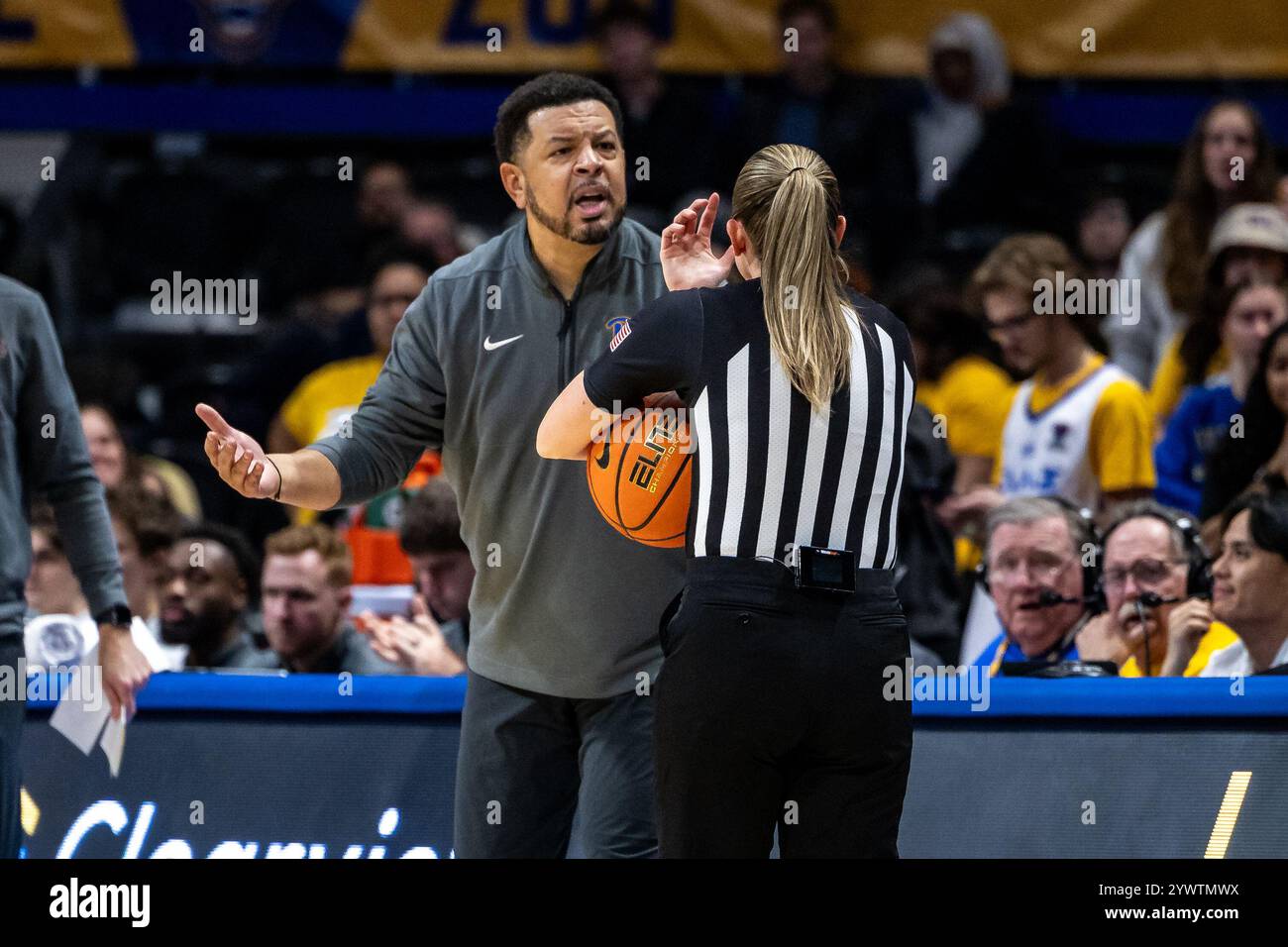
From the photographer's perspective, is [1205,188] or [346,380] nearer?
[1205,188]

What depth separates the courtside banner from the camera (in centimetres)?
923

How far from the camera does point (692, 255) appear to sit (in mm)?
3678

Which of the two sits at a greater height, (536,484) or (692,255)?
(692,255)

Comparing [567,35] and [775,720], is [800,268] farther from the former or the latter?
[567,35]

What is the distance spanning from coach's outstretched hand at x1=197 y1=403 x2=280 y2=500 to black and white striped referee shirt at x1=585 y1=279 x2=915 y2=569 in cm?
74

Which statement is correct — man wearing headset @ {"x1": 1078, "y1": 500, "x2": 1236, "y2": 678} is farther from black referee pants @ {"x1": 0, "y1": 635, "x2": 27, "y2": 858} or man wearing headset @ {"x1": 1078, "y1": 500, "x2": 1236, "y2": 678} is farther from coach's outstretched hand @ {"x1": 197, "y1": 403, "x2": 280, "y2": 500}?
black referee pants @ {"x1": 0, "y1": 635, "x2": 27, "y2": 858}

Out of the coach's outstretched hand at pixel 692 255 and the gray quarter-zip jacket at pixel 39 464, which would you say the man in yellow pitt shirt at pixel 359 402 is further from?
the coach's outstretched hand at pixel 692 255

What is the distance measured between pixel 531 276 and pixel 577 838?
4.16 feet

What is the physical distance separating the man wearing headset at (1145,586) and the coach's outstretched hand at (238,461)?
7.15 feet

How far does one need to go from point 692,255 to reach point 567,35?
239 inches

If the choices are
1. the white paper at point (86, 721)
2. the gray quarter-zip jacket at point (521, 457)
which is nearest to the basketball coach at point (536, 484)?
the gray quarter-zip jacket at point (521, 457)
